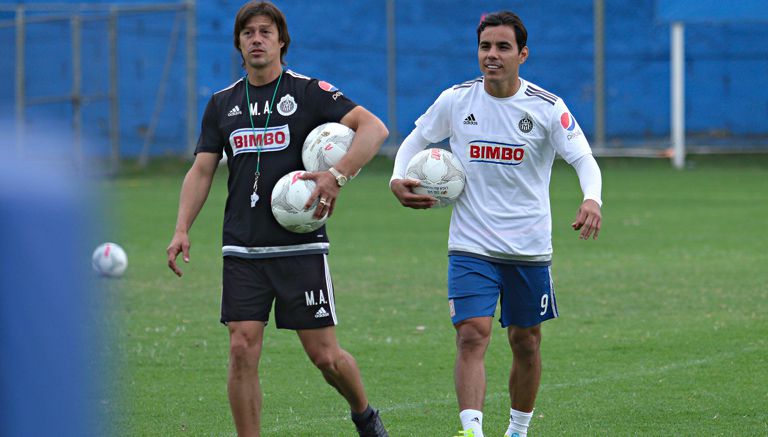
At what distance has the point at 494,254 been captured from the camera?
18.0 ft

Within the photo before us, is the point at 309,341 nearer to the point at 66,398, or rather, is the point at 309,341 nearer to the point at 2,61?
the point at 66,398

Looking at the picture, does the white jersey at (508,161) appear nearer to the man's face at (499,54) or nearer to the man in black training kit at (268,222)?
the man's face at (499,54)

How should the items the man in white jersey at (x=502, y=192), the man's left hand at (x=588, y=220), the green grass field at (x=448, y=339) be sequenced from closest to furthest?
1. the man's left hand at (x=588, y=220)
2. the man in white jersey at (x=502, y=192)
3. the green grass field at (x=448, y=339)

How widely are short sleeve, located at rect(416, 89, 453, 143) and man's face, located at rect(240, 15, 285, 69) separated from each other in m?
0.86

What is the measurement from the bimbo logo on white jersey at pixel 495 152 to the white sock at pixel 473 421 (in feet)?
3.66

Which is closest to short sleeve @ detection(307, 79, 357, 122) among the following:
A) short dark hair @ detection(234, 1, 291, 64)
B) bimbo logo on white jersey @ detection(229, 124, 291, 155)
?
bimbo logo on white jersey @ detection(229, 124, 291, 155)

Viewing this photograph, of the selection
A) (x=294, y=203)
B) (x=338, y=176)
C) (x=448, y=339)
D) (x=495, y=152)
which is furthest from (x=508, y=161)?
(x=448, y=339)

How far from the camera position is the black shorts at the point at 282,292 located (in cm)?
511

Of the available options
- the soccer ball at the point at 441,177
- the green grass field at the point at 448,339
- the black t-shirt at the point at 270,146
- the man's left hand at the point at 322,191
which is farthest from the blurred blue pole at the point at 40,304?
the soccer ball at the point at 441,177

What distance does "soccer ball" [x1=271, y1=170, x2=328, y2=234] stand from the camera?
195 inches

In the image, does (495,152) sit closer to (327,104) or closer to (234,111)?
(327,104)

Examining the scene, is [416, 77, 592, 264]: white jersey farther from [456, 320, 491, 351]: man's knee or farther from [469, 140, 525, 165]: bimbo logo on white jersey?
[456, 320, 491, 351]: man's knee

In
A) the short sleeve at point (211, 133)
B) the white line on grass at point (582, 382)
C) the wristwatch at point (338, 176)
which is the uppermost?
the short sleeve at point (211, 133)

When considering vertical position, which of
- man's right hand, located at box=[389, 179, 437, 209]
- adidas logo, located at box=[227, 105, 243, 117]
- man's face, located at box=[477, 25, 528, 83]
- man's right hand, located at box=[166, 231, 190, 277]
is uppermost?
man's face, located at box=[477, 25, 528, 83]
